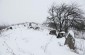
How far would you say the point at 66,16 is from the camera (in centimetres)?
1983

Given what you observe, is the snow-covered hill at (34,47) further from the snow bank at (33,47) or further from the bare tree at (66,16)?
the bare tree at (66,16)

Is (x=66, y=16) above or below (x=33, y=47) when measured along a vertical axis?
above

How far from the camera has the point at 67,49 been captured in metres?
8.30

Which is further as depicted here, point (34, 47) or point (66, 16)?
point (66, 16)

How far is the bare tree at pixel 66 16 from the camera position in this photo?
19344 millimetres

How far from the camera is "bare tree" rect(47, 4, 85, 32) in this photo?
19.3 meters

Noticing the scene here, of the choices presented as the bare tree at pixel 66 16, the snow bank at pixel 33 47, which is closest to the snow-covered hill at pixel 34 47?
the snow bank at pixel 33 47

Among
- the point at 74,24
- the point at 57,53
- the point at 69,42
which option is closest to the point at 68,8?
the point at 74,24

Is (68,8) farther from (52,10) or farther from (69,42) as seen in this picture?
(69,42)

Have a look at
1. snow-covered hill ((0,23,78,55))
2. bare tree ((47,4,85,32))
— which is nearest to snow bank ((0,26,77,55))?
snow-covered hill ((0,23,78,55))

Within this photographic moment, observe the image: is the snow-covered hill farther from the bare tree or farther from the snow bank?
the bare tree

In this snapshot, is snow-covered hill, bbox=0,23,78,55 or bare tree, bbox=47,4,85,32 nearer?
snow-covered hill, bbox=0,23,78,55

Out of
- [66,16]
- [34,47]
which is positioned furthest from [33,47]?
[66,16]

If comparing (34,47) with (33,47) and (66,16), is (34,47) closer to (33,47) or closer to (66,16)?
(33,47)
